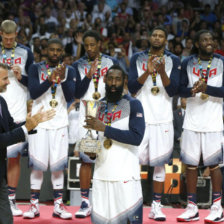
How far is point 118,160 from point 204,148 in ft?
5.13

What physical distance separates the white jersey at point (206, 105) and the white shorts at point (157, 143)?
280 millimetres

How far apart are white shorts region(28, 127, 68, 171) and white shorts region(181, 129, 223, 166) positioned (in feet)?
5.09

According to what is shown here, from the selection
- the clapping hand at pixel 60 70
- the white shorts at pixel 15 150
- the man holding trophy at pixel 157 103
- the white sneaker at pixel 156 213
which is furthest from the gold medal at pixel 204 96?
the white shorts at pixel 15 150

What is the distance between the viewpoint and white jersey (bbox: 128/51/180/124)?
257 inches

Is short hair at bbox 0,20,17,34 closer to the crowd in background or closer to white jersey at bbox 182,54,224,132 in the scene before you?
white jersey at bbox 182,54,224,132

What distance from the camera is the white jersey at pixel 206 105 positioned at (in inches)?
255

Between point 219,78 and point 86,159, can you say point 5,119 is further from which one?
point 219,78

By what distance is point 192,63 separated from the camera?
6582mm

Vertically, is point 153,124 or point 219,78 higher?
point 219,78


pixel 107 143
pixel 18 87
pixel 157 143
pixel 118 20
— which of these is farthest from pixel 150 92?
pixel 118 20

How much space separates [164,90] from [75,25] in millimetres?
7256

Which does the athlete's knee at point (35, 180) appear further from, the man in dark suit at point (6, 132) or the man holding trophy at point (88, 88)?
the man in dark suit at point (6, 132)

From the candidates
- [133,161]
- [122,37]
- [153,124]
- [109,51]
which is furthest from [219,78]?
[122,37]

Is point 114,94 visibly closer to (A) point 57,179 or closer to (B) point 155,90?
(B) point 155,90
